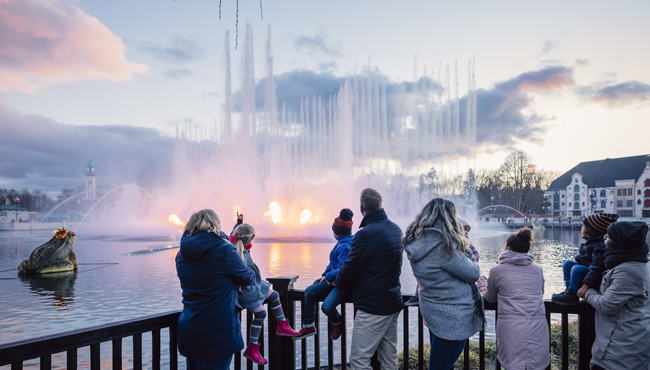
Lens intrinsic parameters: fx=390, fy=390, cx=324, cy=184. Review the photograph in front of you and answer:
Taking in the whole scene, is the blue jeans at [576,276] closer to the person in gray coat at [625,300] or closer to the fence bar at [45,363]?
the person in gray coat at [625,300]

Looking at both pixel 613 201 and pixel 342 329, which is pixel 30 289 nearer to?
pixel 342 329

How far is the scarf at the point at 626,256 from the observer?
3627 millimetres

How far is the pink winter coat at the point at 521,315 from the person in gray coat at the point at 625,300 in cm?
55

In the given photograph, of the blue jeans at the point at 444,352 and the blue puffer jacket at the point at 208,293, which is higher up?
the blue puffer jacket at the point at 208,293

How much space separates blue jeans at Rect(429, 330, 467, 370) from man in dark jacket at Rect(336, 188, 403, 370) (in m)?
0.53

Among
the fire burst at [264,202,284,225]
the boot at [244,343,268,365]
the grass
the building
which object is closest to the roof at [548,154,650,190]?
the building

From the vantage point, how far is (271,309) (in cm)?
451

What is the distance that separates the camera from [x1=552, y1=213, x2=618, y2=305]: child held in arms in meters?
3.98

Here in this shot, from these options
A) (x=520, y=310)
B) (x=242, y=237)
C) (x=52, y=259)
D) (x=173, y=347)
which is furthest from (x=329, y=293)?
(x=52, y=259)

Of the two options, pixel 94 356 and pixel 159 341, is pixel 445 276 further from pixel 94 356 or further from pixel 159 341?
pixel 94 356

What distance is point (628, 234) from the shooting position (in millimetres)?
3625

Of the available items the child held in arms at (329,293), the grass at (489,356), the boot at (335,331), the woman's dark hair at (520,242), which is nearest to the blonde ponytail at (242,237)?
the child held in arms at (329,293)

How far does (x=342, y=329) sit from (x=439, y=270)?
4.96 feet

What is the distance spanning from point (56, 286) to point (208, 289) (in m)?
16.6
